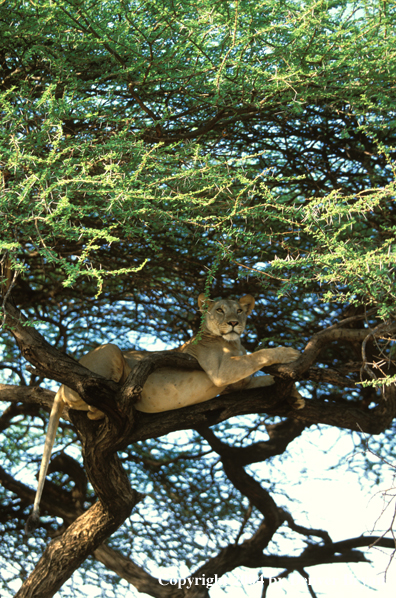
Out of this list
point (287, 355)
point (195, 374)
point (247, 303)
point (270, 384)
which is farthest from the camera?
point (247, 303)

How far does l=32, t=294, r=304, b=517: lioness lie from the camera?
14.6ft

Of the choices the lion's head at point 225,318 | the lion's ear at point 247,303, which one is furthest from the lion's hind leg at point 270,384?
the lion's ear at point 247,303

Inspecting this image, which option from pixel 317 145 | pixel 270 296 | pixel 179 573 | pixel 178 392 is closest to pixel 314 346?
pixel 178 392

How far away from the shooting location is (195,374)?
15.0 feet

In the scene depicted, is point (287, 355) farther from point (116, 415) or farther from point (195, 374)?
point (116, 415)

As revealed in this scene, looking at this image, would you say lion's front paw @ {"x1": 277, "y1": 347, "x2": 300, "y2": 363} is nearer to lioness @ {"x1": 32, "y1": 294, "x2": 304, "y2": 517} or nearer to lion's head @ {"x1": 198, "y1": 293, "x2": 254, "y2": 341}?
lioness @ {"x1": 32, "y1": 294, "x2": 304, "y2": 517}

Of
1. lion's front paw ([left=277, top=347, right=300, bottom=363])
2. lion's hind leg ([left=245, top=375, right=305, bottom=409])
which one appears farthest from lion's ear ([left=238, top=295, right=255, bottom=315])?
lion's front paw ([left=277, top=347, right=300, bottom=363])

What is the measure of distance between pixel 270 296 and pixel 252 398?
1708mm

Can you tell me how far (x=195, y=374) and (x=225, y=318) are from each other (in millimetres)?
455

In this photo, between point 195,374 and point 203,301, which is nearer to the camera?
point 195,374

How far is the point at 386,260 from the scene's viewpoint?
3.72 m

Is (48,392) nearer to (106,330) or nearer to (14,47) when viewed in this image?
(106,330)

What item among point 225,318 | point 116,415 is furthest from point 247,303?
point 116,415

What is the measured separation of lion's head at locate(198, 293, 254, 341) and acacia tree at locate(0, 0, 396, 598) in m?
0.30
